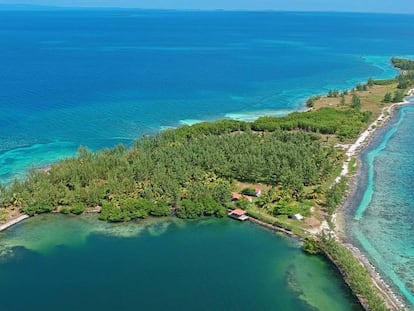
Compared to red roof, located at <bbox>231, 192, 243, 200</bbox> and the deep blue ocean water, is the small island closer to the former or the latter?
red roof, located at <bbox>231, 192, 243, 200</bbox>

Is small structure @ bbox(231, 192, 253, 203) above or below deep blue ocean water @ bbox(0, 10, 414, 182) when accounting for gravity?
below

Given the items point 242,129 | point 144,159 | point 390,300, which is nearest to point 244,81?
point 242,129

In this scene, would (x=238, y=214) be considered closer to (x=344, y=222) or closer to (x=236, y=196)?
(x=236, y=196)

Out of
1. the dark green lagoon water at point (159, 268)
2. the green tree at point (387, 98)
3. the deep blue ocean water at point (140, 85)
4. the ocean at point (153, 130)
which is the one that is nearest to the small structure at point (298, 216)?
the dark green lagoon water at point (159, 268)

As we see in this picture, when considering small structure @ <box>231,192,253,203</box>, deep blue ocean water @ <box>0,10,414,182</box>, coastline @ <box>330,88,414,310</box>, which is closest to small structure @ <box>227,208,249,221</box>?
small structure @ <box>231,192,253,203</box>

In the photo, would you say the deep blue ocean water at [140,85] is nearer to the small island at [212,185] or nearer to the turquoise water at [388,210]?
the small island at [212,185]

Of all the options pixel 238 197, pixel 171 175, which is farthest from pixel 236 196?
pixel 171 175
